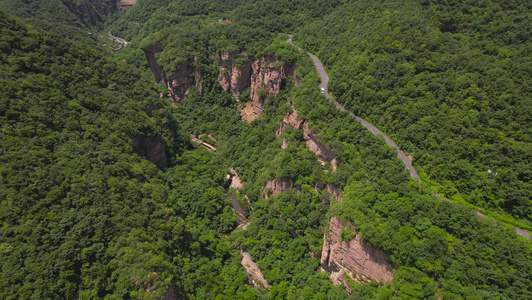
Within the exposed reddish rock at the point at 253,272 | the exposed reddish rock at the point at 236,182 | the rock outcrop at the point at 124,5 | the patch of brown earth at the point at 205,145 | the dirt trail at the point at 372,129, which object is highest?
the rock outcrop at the point at 124,5

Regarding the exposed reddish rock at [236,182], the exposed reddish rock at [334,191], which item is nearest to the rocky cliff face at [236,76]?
the exposed reddish rock at [236,182]

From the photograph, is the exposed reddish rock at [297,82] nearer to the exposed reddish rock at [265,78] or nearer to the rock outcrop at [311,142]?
the exposed reddish rock at [265,78]

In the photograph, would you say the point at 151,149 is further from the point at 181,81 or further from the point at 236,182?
the point at 181,81

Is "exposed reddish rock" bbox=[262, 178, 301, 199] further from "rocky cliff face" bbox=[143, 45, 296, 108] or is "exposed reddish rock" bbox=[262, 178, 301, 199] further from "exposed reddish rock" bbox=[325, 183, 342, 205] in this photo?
"rocky cliff face" bbox=[143, 45, 296, 108]

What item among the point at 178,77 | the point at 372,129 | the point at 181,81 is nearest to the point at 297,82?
the point at 372,129

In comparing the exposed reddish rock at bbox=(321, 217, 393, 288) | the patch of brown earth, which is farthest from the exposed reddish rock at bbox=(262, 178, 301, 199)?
the patch of brown earth

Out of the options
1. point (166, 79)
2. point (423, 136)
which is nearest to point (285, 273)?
point (423, 136)
